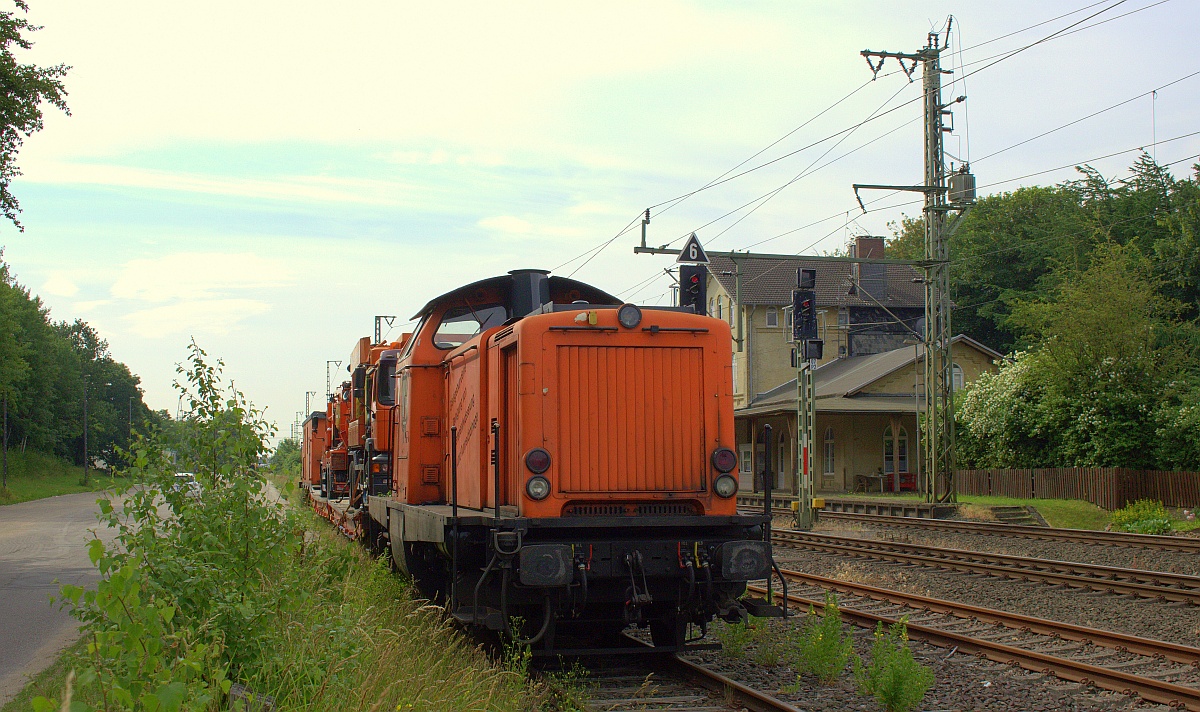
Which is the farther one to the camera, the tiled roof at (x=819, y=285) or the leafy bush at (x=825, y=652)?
the tiled roof at (x=819, y=285)

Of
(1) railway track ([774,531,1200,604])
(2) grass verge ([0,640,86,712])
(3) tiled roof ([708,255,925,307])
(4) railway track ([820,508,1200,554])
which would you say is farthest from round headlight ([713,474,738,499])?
(3) tiled roof ([708,255,925,307])

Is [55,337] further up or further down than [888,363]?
further up

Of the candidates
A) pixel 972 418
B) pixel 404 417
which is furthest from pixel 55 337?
pixel 404 417

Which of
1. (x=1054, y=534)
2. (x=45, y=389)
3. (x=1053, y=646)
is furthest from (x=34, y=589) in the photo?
(x=45, y=389)

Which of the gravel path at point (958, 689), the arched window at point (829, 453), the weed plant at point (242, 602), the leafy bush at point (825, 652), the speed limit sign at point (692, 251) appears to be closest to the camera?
the weed plant at point (242, 602)

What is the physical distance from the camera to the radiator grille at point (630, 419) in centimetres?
778

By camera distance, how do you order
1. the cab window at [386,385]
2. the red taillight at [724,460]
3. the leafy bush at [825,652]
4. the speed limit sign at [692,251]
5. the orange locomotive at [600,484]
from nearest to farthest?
the orange locomotive at [600,484] → the leafy bush at [825,652] → the red taillight at [724,460] → the cab window at [386,385] → the speed limit sign at [692,251]

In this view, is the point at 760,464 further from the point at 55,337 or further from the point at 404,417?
the point at 55,337

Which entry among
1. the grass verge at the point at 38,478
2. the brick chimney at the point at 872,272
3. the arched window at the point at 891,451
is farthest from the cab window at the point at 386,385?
the brick chimney at the point at 872,272

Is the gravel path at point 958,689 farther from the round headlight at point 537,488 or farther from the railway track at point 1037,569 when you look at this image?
the railway track at point 1037,569

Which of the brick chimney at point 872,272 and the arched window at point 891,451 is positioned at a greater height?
the brick chimney at point 872,272

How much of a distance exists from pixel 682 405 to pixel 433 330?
3.35 metres

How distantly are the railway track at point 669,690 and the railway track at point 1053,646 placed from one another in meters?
2.64

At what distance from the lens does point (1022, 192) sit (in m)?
68.6
